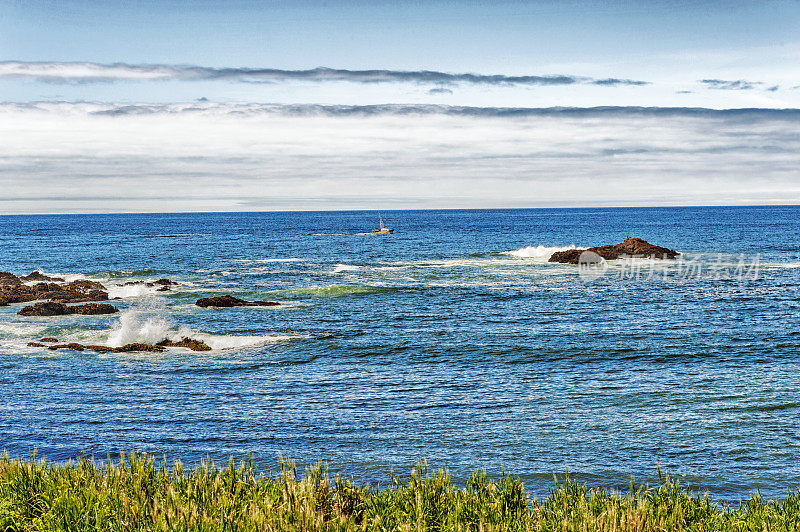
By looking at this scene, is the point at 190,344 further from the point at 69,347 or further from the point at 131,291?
the point at 131,291

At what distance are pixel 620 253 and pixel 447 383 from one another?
53.3 m

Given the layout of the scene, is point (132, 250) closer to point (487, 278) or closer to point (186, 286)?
point (186, 286)

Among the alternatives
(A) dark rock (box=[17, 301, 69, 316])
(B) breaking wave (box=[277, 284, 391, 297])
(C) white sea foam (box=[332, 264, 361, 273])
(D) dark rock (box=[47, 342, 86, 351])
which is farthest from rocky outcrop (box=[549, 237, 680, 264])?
(D) dark rock (box=[47, 342, 86, 351])

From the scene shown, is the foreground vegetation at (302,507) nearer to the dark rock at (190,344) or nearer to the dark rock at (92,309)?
the dark rock at (190,344)

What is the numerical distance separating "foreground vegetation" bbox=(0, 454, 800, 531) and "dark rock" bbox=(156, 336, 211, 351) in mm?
18069

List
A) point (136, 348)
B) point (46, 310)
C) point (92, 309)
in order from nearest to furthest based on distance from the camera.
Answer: point (136, 348) → point (46, 310) → point (92, 309)

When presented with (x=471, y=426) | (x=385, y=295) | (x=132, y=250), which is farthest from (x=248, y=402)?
(x=132, y=250)

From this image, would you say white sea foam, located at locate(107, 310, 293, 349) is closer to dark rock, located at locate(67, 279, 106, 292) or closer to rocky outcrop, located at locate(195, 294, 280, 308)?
rocky outcrop, located at locate(195, 294, 280, 308)

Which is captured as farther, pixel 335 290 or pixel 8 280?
pixel 8 280

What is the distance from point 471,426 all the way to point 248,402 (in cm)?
673

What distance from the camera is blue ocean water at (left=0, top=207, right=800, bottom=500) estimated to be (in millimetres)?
16422

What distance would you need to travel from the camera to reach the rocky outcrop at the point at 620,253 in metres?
71.1

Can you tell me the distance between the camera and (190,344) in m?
30.0

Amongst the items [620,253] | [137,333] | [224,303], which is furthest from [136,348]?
[620,253]
